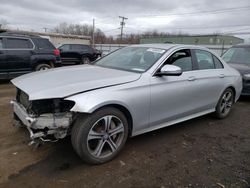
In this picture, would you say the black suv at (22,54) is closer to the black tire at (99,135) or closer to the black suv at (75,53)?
the black tire at (99,135)

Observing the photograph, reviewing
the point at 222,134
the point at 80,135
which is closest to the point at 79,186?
the point at 80,135

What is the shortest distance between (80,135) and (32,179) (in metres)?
0.74

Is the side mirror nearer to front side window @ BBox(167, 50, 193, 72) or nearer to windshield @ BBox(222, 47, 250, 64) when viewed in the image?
front side window @ BBox(167, 50, 193, 72)

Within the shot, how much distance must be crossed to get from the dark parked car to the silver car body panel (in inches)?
103

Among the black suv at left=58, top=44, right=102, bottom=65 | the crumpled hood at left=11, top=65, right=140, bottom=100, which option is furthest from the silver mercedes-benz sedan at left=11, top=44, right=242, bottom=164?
the black suv at left=58, top=44, right=102, bottom=65

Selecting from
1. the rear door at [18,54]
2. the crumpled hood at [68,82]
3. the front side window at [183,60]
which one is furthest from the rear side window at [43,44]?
the front side window at [183,60]

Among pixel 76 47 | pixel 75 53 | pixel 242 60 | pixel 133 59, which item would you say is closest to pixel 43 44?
pixel 133 59

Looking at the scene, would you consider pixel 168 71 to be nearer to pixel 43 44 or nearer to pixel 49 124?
pixel 49 124

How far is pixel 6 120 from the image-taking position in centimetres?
417

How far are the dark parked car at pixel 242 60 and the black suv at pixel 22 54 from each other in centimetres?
659

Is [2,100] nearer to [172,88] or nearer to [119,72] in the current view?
[119,72]

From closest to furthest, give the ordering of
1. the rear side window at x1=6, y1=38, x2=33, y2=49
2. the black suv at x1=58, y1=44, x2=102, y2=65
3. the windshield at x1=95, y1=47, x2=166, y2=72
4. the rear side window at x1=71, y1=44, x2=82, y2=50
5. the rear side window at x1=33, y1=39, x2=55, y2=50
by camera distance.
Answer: the windshield at x1=95, y1=47, x2=166, y2=72 < the rear side window at x1=6, y1=38, x2=33, y2=49 < the rear side window at x1=33, y1=39, x2=55, y2=50 < the black suv at x1=58, y1=44, x2=102, y2=65 < the rear side window at x1=71, y1=44, x2=82, y2=50

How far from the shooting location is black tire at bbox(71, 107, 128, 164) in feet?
8.43

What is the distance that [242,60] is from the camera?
7.30m
